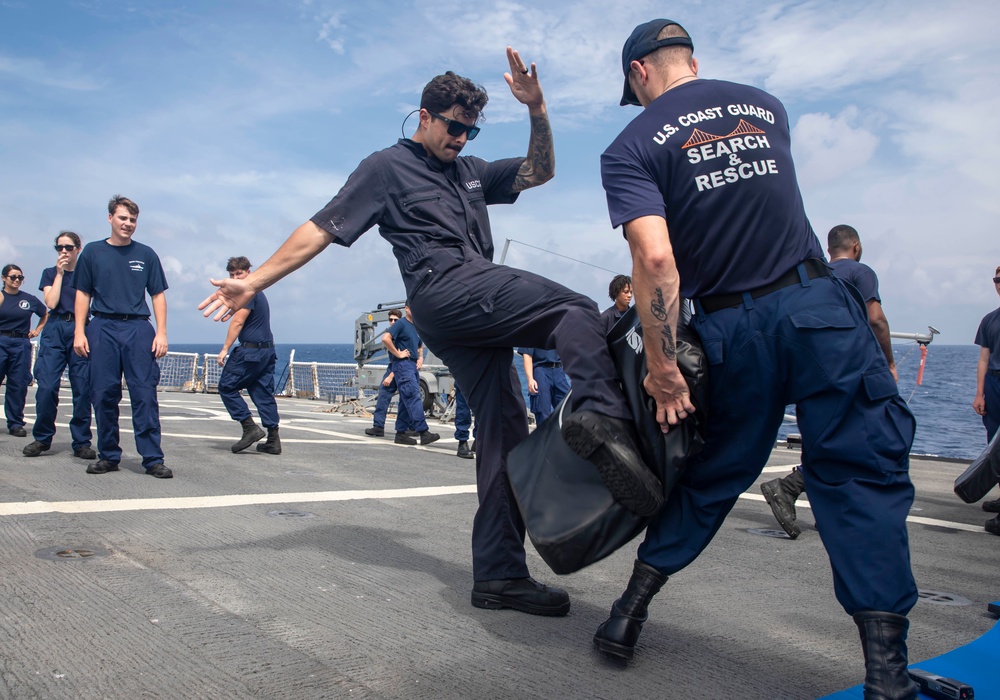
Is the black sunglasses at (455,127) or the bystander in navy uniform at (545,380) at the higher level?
the black sunglasses at (455,127)

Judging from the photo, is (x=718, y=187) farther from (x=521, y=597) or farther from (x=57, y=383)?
(x=57, y=383)

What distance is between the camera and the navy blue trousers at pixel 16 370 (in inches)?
357

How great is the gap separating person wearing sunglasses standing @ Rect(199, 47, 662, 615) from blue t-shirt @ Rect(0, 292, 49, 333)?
7695 millimetres

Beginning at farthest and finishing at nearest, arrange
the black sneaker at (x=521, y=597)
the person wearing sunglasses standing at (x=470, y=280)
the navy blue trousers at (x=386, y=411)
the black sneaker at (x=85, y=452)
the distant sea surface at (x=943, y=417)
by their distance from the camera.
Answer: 1. the distant sea surface at (x=943, y=417)
2. the navy blue trousers at (x=386, y=411)
3. the black sneaker at (x=85, y=452)
4. the black sneaker at (x=521, y=597)
5. the person wearing sunglasses standing at (x=470, y=280)

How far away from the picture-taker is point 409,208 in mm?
3271

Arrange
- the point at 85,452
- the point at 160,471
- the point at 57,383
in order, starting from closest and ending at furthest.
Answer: the point at 160,471
the point at 85,452
the point at 57,383

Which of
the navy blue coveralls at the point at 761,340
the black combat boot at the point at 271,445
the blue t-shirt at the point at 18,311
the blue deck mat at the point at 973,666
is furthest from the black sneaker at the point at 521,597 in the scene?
the blue t-shirt at the point at 18,311

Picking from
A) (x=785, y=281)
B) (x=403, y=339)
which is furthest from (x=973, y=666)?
(x=403, y=339)

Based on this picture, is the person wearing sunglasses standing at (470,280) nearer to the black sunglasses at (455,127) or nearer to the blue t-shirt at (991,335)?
the black sunglasses at (455,127)

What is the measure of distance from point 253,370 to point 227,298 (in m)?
5.58

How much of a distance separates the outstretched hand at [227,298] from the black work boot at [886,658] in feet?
7.82

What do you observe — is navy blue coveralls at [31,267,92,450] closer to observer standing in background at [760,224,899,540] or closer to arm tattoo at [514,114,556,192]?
arm tattoo at [514,114,556,192]

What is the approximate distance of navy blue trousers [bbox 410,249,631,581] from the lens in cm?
268

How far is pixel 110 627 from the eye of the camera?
2691 mm
